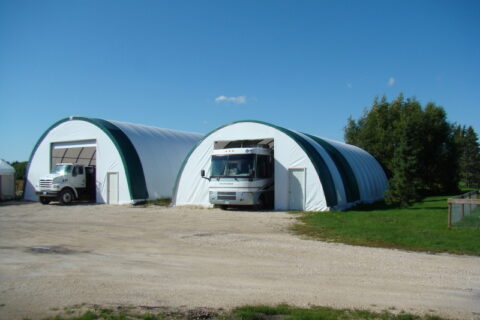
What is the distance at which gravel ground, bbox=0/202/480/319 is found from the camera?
21.0 feet

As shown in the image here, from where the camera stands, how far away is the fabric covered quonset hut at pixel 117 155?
26.4 m

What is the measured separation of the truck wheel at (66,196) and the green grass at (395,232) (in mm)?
16096

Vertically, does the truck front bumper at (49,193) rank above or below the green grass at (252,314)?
above

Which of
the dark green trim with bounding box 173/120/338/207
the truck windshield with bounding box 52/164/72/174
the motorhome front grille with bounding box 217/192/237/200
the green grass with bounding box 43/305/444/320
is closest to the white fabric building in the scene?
the truck windshield with bounding box 52/164/72/174

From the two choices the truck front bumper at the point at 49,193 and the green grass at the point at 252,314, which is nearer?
the green grass at the point at 252,314

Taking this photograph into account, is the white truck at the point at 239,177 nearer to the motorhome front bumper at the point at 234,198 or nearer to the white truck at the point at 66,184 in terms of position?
the motorhome front bumper at the point at 234,198

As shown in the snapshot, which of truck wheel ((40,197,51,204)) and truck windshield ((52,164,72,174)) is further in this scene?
truck windshield ((52,164,72,174))

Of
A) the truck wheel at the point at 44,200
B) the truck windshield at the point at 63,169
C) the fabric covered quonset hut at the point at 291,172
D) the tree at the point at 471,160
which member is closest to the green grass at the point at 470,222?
the fabric covered quonset hut at the point at 291,172

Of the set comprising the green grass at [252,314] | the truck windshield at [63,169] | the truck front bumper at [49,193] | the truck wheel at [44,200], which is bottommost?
the truck wheel at [44,200]

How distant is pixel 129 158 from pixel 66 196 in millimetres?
4812

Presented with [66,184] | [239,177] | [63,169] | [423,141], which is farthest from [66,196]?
[423,141]

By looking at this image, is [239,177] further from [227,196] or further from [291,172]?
[291,172]

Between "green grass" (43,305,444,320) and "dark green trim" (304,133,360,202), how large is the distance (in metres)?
17.9

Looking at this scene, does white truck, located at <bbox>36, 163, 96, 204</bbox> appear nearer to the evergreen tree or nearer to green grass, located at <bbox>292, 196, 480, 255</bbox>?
green grass, located at <bbox>292, 196, 480, 255</bbox>
